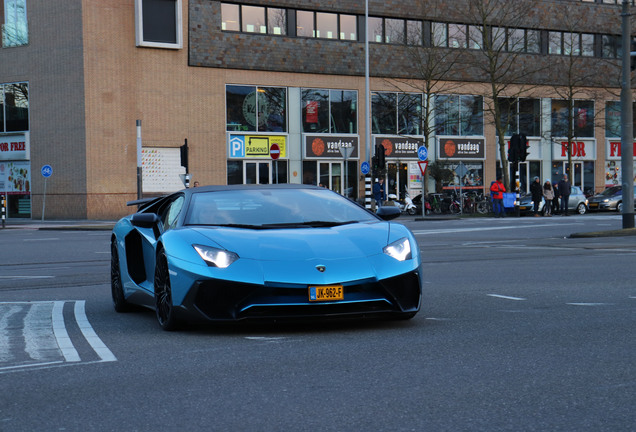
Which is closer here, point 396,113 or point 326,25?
point 326,25

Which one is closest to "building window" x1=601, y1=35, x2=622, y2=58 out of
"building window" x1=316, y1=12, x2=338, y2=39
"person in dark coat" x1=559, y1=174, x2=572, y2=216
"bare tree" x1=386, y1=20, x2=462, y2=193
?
"bare tree" x1=386, y1=20, x2=462, y2=193

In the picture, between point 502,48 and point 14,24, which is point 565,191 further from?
point 14,24

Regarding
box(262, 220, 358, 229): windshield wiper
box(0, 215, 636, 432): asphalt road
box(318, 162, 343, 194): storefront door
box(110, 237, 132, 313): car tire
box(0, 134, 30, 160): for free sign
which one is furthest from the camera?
box(318, 162, 343, 194): storefront door

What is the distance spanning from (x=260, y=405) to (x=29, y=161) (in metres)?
42.9

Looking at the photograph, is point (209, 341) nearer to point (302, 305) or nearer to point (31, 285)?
point (302, 305)

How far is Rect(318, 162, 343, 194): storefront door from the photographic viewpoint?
163 ft

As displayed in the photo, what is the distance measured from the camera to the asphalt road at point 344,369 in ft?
14.5

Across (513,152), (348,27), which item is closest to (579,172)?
(348,27)

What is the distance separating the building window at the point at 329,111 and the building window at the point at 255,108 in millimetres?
1356

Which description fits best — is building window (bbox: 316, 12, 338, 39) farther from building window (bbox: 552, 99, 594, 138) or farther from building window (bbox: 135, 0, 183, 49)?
building window (bbox: 552, 99, 594, 138)

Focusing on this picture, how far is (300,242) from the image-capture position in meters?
7.28

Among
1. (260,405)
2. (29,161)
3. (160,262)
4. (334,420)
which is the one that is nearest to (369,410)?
(334,420)

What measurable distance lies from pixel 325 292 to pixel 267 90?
137ft

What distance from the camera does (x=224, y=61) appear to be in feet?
153
